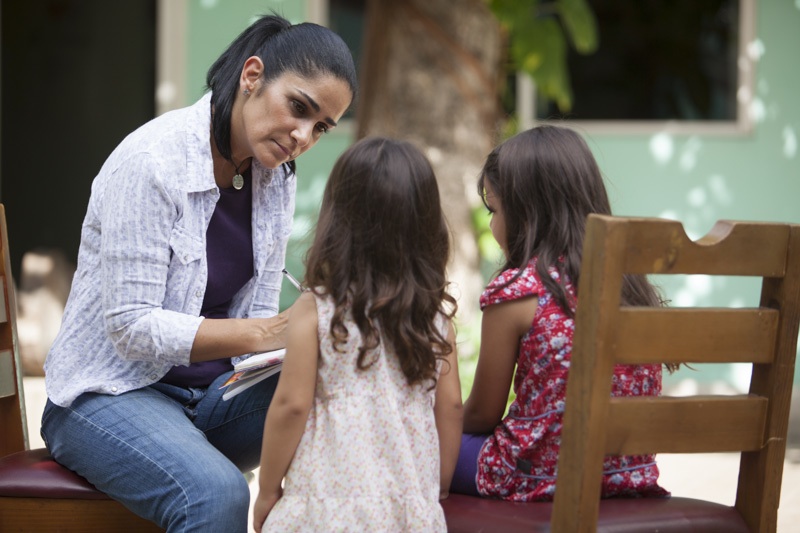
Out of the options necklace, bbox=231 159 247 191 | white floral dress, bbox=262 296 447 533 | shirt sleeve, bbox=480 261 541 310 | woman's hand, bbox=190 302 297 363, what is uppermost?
necklace, bbox=231 159 247 191

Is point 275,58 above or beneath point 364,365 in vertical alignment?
above

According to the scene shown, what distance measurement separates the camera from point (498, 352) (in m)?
2.11

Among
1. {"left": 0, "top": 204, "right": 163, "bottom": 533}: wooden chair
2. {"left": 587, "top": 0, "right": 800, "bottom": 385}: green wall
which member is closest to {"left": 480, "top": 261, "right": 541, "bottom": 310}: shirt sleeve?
{"left": 0, "top": 204, "right": 163, "bottom": 533}: wooden chair

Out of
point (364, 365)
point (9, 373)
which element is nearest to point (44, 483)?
point (9, 373)

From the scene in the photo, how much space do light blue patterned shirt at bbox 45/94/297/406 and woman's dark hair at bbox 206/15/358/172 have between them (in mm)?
55

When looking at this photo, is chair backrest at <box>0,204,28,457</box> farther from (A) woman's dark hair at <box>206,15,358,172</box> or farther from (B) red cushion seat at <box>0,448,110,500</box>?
(A) woman's dark hair at <box>206,15,358,172</box>

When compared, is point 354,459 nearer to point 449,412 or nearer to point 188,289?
point 449,412

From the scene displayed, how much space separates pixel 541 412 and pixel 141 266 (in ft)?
3.03

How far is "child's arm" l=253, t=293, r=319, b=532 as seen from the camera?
72.8 inches

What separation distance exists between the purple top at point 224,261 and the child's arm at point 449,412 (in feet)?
2.27

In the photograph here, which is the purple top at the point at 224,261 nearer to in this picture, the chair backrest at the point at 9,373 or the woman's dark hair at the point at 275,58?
the woman's dark hair at the point at 275,58

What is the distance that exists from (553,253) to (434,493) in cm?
58

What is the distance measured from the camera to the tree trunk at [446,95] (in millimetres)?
5090

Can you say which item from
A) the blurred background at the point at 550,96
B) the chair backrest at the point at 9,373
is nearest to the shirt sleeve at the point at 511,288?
the chair backrest at the point at 9,373
